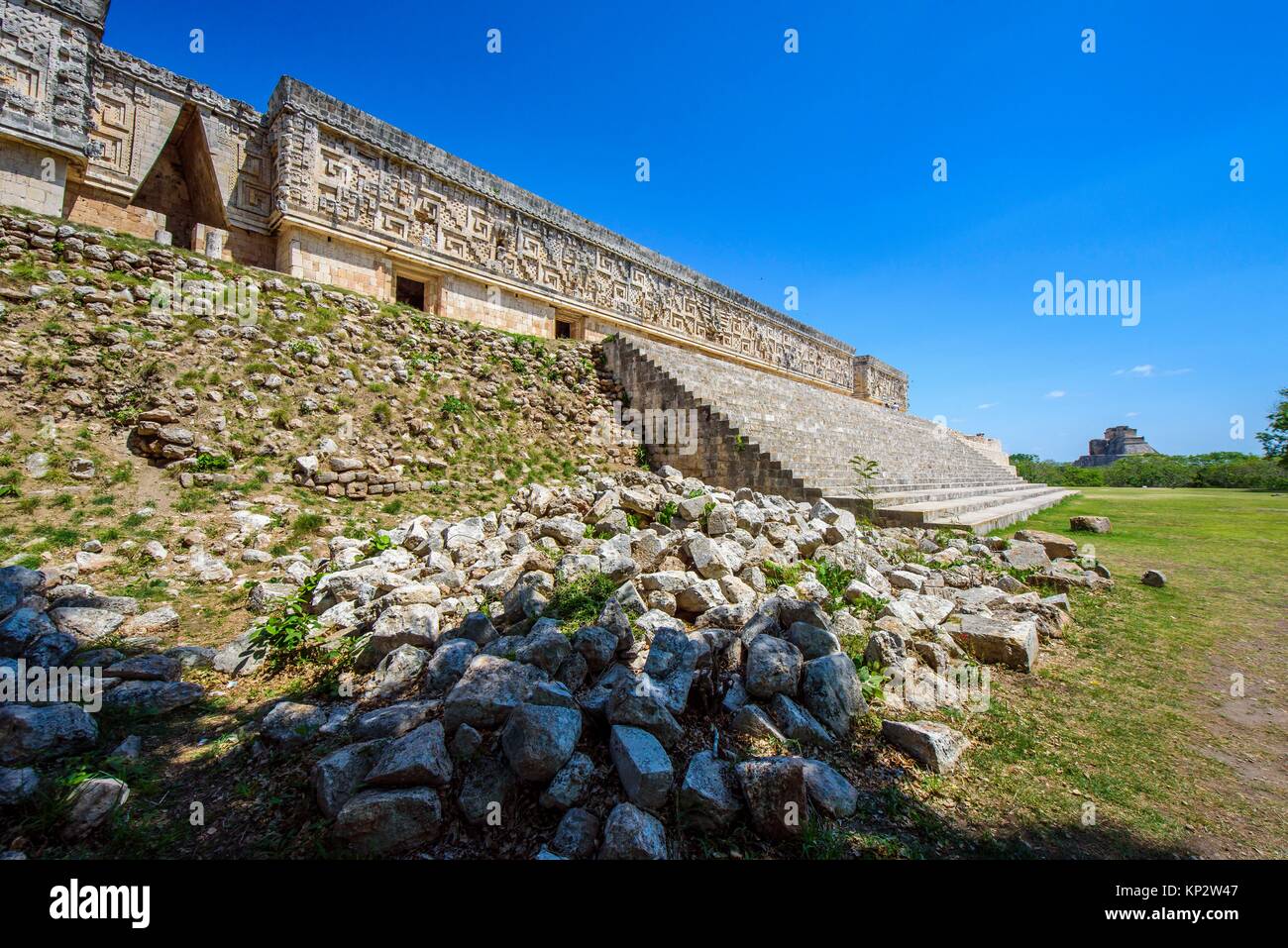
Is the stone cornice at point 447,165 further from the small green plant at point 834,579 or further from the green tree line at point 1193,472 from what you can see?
the green tree line at point 1193,472

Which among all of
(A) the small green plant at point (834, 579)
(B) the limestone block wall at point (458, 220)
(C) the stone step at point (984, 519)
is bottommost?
(A) the small green plant at point (834, 579)

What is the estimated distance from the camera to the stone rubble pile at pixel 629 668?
2129mm

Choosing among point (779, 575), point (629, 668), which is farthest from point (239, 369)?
point (779, 575)

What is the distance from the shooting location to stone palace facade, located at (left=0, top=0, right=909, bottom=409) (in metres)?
8.25

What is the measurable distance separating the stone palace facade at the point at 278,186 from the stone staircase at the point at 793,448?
460 centimetres

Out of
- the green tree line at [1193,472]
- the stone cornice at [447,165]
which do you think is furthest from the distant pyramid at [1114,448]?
the stone cornice at [447,165]

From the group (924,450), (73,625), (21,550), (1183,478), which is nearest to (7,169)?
(21,550)

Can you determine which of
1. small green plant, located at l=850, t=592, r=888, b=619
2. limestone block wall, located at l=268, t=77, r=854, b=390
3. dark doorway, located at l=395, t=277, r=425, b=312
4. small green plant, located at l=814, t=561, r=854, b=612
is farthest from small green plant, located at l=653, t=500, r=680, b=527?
dark doorway, located at l=395, t=277, r=425, b=312

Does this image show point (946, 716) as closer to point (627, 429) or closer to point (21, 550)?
point (21, 550)

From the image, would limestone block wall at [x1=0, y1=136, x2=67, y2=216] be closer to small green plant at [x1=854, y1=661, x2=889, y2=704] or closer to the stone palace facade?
the stone palace facade

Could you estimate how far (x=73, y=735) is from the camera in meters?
2.42
